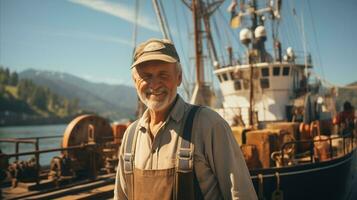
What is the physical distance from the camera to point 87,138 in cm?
1172

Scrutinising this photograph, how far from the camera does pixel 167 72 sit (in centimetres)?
220

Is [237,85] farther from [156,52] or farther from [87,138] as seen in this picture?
[156,52]

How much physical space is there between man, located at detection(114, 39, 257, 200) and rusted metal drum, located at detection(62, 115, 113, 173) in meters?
7.57

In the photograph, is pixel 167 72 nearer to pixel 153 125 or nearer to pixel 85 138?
pixel 153 125

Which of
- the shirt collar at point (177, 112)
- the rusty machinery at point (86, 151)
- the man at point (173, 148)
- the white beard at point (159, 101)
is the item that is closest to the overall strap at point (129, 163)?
the man at point (173, 148)

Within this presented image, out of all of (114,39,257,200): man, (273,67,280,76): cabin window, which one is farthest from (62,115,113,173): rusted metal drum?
(273,67,280,76): cabin window

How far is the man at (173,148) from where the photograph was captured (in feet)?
6.64

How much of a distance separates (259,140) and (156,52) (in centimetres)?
659

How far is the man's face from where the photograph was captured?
219cm

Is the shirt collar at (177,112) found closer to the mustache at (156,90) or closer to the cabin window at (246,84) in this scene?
Result: the mustache at (156,90)

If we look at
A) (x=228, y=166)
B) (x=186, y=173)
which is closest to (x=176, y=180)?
(x=186, y=173)

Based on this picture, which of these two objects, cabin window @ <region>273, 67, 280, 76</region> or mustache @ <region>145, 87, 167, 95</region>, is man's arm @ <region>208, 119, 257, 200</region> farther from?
cabin window @ <region>273, 67, 280, 76</region>

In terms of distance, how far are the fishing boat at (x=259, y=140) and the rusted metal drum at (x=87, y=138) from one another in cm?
3

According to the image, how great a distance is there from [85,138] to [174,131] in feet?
33.5
